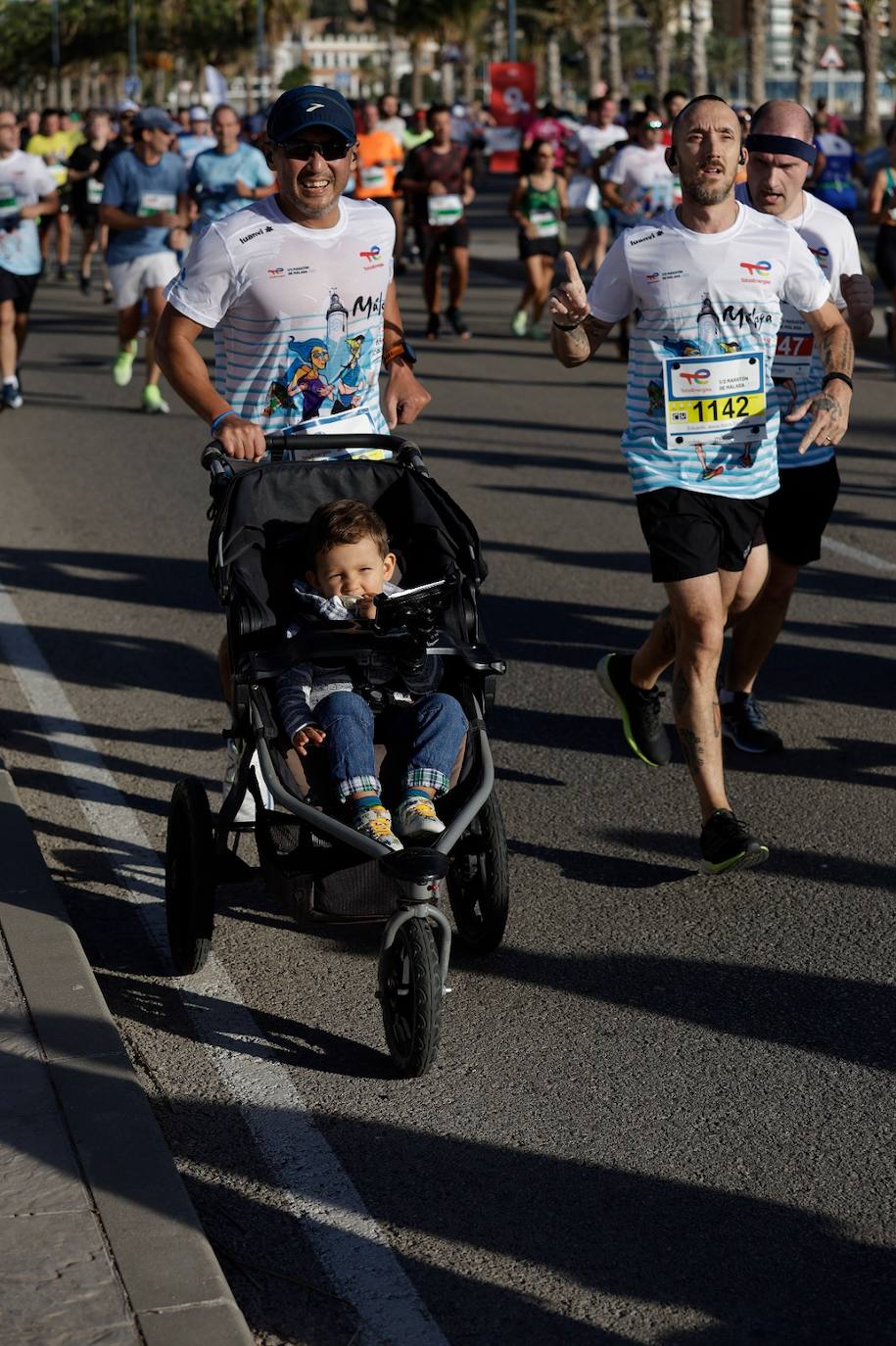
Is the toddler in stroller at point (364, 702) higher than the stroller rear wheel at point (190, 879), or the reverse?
the toddler in stroller at point (364, 702)

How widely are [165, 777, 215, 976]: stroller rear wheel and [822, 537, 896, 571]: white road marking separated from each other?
5001 millimetres

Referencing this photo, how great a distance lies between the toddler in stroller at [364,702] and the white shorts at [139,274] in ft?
29.2

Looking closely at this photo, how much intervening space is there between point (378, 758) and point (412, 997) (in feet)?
2.50

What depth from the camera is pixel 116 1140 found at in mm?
3541

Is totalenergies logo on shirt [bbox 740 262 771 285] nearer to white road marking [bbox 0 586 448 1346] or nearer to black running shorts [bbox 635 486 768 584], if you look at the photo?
black running shorts [bbox 635 486 768 584]

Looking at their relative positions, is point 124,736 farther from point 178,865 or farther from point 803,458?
point 803,458

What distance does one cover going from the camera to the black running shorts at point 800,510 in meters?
6.18

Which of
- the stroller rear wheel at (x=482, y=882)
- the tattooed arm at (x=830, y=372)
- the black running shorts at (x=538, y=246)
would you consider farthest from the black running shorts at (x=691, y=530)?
the black running shorts at (x=538, y=246)

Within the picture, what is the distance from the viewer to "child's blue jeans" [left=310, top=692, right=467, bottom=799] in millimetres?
4301

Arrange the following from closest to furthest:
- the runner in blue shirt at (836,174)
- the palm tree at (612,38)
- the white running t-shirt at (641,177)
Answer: the white running t-shirt at (641,177) → the runner in blue shirt at (836,174) → the palm tree at (612,38)

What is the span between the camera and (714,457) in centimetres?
529

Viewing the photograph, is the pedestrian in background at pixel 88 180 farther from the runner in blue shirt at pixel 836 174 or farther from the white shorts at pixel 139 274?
the white shorts at pixel 139 274

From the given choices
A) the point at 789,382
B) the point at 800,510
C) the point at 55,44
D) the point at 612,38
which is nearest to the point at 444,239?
the point at 789,382

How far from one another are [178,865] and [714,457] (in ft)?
6.29
